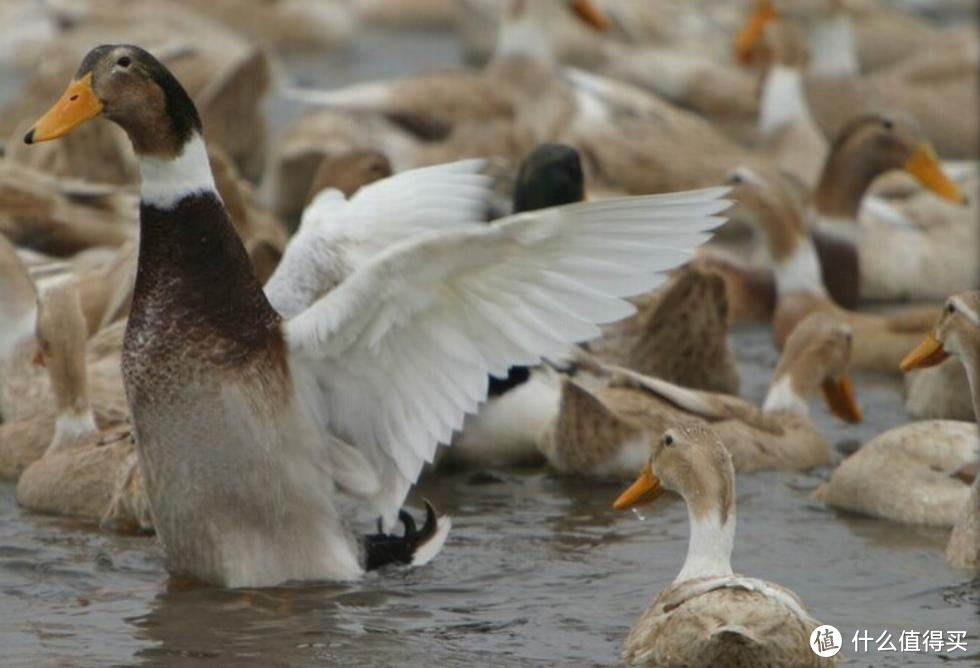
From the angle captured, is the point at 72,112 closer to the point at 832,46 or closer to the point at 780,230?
the point at 780,230

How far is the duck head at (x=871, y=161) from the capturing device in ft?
41.4

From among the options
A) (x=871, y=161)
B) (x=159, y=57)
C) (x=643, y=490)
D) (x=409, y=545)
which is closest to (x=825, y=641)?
(x=643, y=490)

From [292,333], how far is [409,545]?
0.85 m

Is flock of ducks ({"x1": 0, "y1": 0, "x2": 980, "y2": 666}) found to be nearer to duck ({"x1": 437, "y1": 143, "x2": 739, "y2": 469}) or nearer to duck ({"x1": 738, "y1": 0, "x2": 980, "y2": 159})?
duck ({"x1": 437, "y1": 143, "x2": 739, "y2": 469})

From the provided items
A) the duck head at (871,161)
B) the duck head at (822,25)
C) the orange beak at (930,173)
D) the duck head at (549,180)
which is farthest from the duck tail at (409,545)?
the duck head at (822,25)

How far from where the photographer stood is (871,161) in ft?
41.5

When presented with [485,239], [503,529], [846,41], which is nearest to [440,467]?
[503,529]

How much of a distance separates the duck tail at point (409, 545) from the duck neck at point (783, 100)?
306 inches

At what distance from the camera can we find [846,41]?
53.6ft

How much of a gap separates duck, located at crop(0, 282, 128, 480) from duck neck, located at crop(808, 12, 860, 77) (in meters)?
7.79

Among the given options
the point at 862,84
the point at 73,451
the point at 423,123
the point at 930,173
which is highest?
the point at 862,84

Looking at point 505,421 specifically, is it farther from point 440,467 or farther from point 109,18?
point 109,18

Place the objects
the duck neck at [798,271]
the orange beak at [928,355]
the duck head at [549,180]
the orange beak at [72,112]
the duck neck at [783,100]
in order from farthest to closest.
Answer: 1. the duck neck at [783,100]
2. the duck neck at [798,271]
3. the duck head at [549,180]
4. the orange beak at [928,355]
5. the orange beak at [72,112]

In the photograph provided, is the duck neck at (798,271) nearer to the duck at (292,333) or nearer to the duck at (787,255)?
the duck at (787,255)
